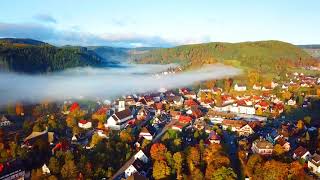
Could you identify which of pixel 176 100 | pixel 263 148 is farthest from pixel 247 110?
pixel 263 148

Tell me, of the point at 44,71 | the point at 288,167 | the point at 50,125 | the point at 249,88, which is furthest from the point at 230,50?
the point at 288,167

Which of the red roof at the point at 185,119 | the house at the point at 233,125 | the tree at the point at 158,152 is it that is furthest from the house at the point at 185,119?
the tree at the point at 158,152

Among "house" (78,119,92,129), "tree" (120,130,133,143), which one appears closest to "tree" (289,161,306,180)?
"tree" (120,130,133,143)

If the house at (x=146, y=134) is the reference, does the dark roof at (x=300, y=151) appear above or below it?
above

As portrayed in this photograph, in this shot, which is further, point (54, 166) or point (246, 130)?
point (246, 130)

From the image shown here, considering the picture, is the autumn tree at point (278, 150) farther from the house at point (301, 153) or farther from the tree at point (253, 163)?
the tree at point (253, 163)

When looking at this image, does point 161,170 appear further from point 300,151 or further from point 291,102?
point 291,102

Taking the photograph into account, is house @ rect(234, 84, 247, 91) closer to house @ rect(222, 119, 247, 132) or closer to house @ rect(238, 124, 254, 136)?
house @ rect(222, 119, 247, 132)
